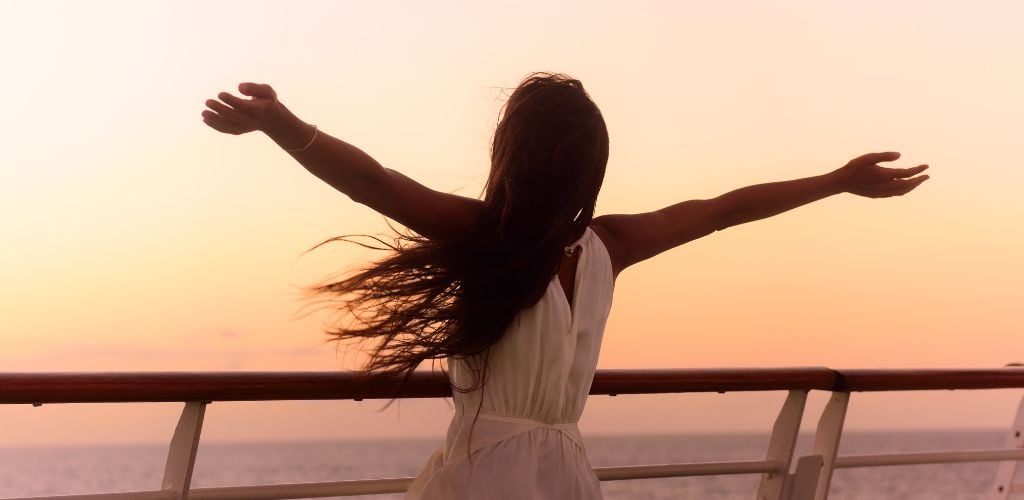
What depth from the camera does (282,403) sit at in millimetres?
2137

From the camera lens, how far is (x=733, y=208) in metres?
2.35

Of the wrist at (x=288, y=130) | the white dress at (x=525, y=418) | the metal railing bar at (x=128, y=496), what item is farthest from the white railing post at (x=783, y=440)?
the wrist at (x=288, y=130)

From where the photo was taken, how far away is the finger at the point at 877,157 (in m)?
2.61

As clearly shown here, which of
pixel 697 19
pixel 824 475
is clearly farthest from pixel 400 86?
pixel 824 475

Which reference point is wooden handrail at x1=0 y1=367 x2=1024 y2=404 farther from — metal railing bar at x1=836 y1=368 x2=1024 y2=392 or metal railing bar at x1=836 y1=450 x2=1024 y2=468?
metal railing bar at x1=836 y1=450 x2=1024 y2=468

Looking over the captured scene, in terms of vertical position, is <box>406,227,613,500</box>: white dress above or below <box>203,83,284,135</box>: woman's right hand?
below

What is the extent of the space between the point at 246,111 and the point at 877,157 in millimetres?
1545

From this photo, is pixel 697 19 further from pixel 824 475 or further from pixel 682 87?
pixel 824 475

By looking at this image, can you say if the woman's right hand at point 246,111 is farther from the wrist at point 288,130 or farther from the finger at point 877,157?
the finger at point 877,157

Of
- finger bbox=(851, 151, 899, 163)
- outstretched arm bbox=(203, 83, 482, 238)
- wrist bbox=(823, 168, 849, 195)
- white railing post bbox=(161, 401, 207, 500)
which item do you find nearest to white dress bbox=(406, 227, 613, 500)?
outstretched arm bbox=(203, 83, 482, 238)

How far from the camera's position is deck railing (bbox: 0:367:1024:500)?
1.95m

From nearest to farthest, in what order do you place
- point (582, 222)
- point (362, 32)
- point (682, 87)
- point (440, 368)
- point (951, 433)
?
point (582, 222) < point (440, 368) < point (362, 32) < point (682, 87) < point (951, 433)

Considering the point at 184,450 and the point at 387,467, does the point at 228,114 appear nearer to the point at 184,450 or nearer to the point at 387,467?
the point at 184,450

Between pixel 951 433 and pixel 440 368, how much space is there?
5524 centimetres
